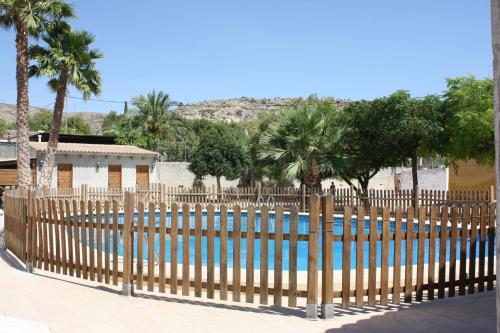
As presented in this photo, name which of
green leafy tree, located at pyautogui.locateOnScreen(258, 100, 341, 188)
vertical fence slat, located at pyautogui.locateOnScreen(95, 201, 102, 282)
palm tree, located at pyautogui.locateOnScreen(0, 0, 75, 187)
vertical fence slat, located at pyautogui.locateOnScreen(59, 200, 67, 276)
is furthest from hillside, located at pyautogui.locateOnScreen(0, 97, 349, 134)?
vertical fence slat, located at pyautogui.locateOnScreen(95, 201, 102, 282)

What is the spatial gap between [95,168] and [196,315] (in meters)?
27.2

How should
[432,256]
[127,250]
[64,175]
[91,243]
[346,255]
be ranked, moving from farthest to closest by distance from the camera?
[64,175] < [91,243] < [127,250] < [432,256] < [346,255]

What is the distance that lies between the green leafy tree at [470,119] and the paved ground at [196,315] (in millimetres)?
15016

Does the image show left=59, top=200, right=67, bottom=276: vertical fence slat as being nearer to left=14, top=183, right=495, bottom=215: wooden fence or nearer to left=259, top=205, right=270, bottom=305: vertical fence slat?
left=259, top=205, right=270, bottom=305: vertical fence slat

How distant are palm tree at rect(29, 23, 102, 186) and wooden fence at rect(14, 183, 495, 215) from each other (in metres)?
2.56

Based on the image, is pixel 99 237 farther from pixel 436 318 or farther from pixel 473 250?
pixel 473 250

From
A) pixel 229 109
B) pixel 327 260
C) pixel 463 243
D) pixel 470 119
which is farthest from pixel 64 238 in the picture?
pixel 229 109

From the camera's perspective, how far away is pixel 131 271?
7.19 metres

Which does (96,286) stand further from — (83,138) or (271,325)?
(83,138)

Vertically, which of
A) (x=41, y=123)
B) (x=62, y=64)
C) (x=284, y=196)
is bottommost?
(x=284, y=196)

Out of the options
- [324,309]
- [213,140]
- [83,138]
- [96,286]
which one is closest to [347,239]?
[324,309]

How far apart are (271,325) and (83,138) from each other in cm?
3259

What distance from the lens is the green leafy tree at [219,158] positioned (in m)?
34.0

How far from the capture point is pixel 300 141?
23734 millimetres
